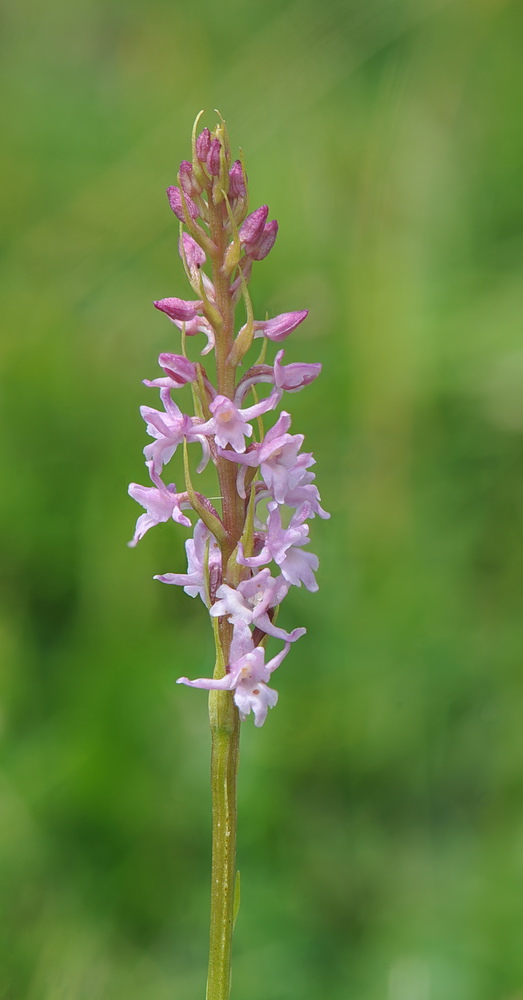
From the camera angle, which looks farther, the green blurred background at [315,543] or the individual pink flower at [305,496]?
the green blurred background at [315,543]

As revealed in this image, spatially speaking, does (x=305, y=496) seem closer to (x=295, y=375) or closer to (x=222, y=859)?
(x=295, y=375)

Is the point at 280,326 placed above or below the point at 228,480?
above

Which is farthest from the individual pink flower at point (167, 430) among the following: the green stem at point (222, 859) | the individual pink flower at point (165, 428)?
the green stem at point (222, 859)

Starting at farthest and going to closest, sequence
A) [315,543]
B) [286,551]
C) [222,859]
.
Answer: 1. [315,543]
2. [286,551]
3. [222,859]

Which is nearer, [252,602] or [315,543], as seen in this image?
[252,602]

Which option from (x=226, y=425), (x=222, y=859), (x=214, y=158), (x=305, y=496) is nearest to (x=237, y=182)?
(x=214, y=158)

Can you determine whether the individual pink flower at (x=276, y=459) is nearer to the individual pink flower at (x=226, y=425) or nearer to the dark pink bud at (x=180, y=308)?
the individual pink flower at (x=226, y=425)

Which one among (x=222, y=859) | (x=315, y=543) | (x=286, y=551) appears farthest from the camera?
(x=315, y=543)

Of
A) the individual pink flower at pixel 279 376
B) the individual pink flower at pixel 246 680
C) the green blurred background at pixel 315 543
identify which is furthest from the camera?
the green blurred background at pixel 315 543
